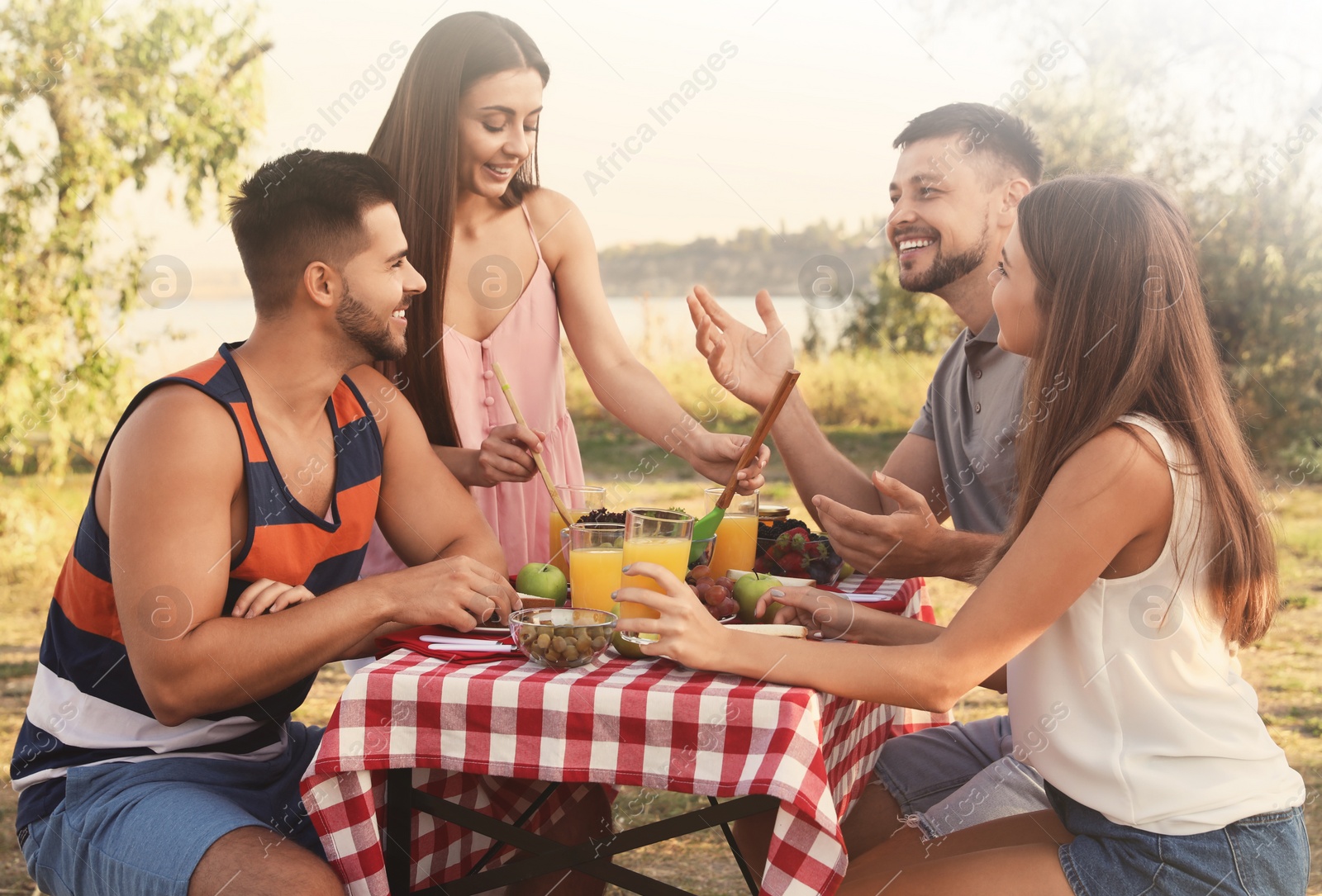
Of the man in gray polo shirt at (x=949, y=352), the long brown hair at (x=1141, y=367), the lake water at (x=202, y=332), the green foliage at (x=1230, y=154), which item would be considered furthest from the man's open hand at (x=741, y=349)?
the green foliage at (x=1230, y=154)

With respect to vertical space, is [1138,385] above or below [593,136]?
below

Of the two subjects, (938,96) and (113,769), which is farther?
(938,96)

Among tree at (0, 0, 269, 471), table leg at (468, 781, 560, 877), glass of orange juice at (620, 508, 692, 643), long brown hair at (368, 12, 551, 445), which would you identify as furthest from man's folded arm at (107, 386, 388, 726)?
tree at (0, 0, 269, 471)

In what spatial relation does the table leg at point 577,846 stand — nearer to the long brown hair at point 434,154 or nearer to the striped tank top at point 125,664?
the striped tank top at point 125,664

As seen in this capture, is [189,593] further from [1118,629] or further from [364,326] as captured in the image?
[1118,629]

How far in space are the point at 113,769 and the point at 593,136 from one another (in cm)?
976

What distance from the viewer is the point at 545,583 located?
2.16m

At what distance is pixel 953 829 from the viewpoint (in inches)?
88.4

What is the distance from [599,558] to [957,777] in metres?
1.02

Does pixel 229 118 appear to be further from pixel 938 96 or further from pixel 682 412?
pixel 938 96

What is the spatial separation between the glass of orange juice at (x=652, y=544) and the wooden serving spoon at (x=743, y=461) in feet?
0.38

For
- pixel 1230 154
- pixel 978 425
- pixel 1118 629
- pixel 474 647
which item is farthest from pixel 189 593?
pixel 1230 154

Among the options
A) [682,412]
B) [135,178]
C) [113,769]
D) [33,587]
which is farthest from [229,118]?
[113,769]

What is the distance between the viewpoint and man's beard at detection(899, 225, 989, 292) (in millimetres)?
3133
